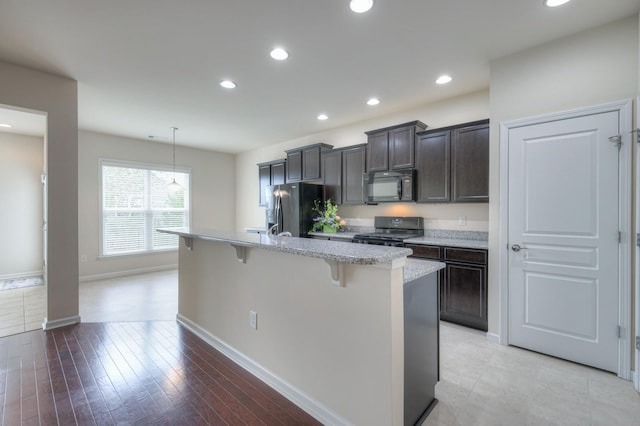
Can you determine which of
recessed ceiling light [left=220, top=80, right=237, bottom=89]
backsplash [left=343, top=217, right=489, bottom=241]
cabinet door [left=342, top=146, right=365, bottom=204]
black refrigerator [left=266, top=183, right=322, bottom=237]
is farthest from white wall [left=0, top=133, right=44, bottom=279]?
backsplash [left=343, top=217, right=489, bottom=241]

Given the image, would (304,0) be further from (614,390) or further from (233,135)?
(233,135)

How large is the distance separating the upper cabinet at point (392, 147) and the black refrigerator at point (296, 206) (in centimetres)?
118

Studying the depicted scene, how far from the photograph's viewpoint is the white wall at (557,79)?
2.30 meters

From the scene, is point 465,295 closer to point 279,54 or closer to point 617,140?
point 617,140

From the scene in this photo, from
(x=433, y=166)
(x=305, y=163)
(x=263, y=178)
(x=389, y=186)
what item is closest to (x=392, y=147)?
(x=389, y=186)

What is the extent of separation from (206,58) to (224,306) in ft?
7.73

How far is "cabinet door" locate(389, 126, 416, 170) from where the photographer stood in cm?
399

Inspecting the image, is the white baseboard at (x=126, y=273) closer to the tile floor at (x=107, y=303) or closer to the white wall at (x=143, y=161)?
the white wall at (x=143, y=161)

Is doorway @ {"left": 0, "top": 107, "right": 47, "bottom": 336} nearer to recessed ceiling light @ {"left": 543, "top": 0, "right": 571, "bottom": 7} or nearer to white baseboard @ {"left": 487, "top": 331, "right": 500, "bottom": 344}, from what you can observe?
white baseboard @ {"left": 487, "top": 331, "right": 500, "bottom": 344}

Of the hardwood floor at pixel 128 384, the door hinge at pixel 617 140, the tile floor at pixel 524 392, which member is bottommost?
the tile floor at pixel 524 392

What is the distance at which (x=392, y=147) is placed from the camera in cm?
419

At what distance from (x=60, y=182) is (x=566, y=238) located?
16.6ft

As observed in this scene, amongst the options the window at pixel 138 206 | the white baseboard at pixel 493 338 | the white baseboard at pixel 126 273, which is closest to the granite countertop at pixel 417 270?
the white baseboard at pixel 493 338

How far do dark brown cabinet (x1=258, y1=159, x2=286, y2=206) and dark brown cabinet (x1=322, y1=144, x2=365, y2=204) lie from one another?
115cm
